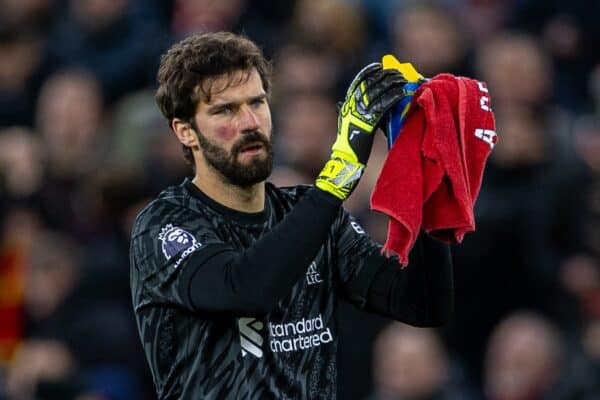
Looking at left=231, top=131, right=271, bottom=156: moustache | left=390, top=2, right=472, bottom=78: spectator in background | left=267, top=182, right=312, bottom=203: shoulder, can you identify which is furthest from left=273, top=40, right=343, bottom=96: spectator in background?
left=231, top=131, right=271, bottom=156: moustache

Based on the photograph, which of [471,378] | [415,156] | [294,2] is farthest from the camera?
[294,2]

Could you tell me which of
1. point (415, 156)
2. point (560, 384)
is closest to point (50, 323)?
point (560, 384)

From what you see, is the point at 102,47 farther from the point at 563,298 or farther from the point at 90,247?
the point at 563,298

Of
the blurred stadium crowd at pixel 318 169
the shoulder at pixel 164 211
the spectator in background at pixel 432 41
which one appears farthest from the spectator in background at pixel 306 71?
the shoulder at pixel 164 211

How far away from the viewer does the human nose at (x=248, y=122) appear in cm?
447

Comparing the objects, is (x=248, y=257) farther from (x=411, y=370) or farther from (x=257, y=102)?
(x=411, y=370)

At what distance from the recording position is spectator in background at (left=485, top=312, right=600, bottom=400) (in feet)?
23.7

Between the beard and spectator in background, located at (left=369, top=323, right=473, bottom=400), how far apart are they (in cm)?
297

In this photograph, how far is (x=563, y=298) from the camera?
7.55 meters

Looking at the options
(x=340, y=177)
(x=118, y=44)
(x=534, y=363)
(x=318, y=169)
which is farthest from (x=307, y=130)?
(x=340, y=177)

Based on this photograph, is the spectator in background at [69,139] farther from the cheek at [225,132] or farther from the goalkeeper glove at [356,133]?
the goalkeeper glove at [356,133]

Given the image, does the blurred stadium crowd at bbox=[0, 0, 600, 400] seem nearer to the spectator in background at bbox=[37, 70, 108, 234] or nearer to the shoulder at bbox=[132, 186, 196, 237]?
the spectator in background at bbox=[37, 70, 108, 234]

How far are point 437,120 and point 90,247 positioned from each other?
4232 millimetres

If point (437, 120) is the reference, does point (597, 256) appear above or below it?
below
